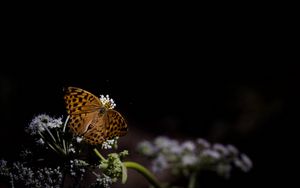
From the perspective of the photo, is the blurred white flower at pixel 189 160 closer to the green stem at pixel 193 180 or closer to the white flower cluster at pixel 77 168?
the green stem at pixel 193 180

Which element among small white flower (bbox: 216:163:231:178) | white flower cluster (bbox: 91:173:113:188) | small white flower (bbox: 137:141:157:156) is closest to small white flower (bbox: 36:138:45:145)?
white flower cluster (bbox: 91:173:113:188)

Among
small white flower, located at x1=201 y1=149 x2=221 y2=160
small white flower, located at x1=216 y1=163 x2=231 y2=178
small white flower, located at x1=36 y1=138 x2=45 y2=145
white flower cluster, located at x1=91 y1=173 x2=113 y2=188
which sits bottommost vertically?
white flower cluster, located at x1=91 y1=173 x2=113 y2=188

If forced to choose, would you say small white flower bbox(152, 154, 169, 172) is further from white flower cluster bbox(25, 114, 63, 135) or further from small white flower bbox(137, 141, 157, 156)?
white flower cluster bbox(25, 114, 63, 135)

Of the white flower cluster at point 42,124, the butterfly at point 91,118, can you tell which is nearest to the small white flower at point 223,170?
the butterfly at point 91,118

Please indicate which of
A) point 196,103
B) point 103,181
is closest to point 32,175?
point 103,181

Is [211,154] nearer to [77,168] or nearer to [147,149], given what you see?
[147,149]

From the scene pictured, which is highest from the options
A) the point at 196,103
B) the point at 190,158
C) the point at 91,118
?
the point at 196,103
